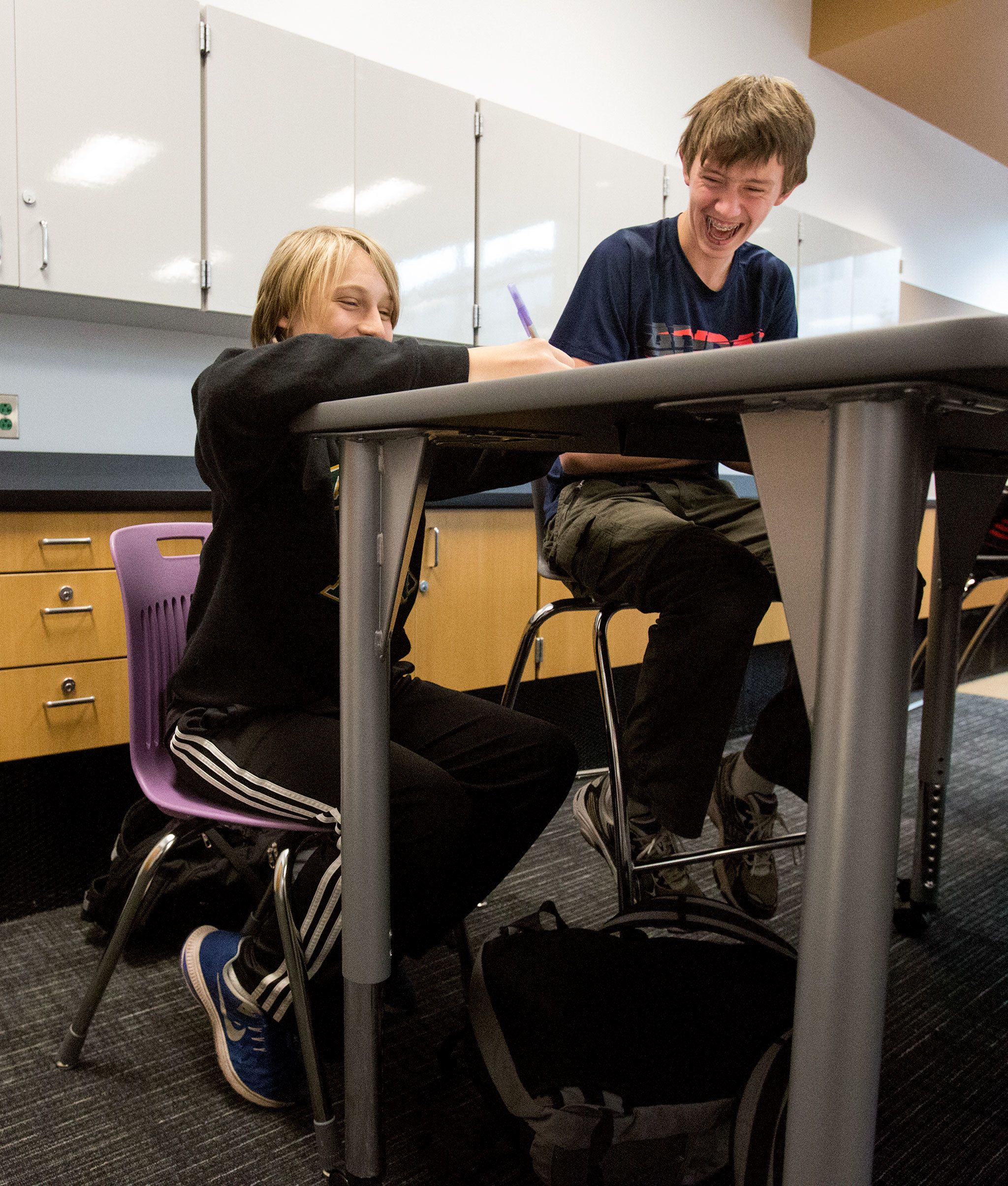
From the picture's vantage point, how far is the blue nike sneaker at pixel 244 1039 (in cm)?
106

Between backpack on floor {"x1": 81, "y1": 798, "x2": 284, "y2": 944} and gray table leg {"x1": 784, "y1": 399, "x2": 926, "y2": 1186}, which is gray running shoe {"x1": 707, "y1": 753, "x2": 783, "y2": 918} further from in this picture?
gray table leg {"x1": 784, "y1": 399, "x2": 926, "y2": 1186}

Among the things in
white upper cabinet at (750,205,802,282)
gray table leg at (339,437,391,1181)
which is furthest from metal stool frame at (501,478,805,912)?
white upper cabinet at (750,205,802,282)

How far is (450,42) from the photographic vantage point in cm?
304

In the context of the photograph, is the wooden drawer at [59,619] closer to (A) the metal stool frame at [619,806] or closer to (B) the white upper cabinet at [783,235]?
(A) the metal stool frame at [619,806]

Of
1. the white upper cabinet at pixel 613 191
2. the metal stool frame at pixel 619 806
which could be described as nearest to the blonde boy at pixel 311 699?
the metal stool frame at pixel 619 806

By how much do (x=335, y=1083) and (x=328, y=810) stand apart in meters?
0.41

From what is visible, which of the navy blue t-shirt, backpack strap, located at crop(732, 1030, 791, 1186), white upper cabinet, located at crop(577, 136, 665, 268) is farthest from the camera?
white upper cabinet, located at crop(577, 136, 665, 268)

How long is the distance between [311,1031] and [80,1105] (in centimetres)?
35

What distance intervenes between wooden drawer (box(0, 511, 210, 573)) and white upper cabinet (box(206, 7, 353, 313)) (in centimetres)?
95

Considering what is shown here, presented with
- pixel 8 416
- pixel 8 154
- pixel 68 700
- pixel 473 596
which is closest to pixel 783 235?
pixel 473 596

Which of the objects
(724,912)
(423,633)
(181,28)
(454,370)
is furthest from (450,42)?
(724,912)

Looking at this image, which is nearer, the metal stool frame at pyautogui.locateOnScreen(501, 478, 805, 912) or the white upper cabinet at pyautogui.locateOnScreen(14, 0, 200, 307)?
the metal stool frame at pyautogui.locateOnScreen(501, 478, 805, 912)

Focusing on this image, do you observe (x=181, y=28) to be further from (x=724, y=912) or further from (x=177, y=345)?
(x=724, y=912)

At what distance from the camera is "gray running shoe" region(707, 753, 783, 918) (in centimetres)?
140
